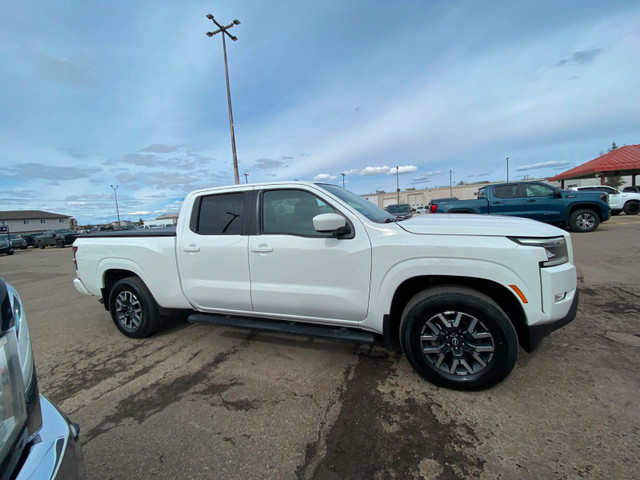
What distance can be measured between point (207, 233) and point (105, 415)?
1817 millimetres

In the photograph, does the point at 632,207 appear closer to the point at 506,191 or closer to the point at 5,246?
the point at 506,191

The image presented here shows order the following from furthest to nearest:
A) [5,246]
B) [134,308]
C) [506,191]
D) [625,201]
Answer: [5,246] → [625,201] → [506,191] → [134,308]

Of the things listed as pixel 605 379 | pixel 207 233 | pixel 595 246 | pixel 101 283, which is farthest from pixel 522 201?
pixel 101 283

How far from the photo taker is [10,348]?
1.01 meters

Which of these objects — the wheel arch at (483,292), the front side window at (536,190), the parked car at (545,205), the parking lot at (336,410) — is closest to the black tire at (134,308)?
the parking lot at (336,410)

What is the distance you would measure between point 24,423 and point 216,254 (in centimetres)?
223

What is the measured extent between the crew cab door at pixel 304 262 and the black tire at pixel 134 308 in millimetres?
1589

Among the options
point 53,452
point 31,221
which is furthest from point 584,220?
point 31,221

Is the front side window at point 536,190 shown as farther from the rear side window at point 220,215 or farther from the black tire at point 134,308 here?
the black tire at point 134,308

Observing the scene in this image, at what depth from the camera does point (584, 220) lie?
10648 mm

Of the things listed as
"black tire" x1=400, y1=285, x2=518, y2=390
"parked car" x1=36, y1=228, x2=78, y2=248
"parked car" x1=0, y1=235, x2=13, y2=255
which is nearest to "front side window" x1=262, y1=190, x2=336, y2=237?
"black tire" x1=400, y1=285, x2=518, y2=390

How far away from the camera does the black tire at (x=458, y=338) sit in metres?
2.32

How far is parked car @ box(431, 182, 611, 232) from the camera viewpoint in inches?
405

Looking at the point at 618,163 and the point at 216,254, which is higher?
the point at 618,163
